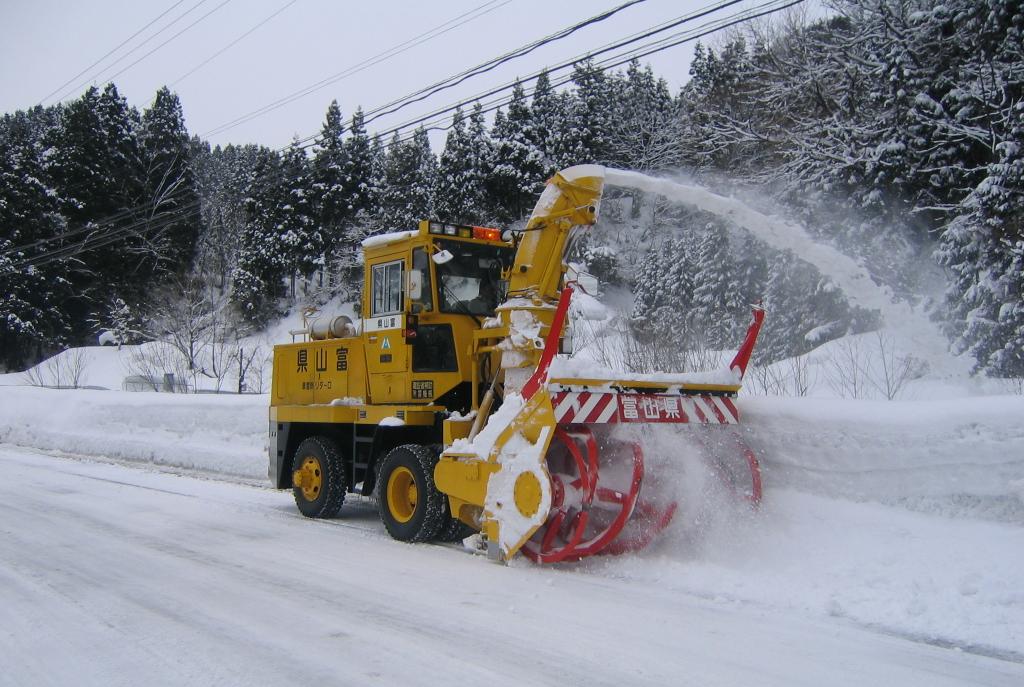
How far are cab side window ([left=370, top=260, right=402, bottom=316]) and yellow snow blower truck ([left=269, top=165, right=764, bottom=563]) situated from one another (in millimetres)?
22

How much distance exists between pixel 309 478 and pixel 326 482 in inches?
18.4

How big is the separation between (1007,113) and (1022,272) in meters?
3.38

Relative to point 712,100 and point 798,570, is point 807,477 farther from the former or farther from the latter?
point 712,100

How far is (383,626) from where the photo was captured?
498 centimetres

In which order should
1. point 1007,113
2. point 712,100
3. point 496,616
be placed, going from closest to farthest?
1. point 496,616
2. point 1007,113
3. point 712,100

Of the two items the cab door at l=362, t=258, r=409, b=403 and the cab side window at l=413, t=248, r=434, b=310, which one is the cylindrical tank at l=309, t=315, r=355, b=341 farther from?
the cab side window at l=413, t=248, r=434, b=310

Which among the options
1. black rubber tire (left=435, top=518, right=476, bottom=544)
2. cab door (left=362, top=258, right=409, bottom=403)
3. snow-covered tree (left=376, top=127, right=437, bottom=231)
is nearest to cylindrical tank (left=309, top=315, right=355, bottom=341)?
cab door (left=362, top=258, right=409, bottom=403)

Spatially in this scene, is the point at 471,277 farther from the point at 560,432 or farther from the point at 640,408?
the point at 640,408

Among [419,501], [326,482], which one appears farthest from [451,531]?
[326,482]

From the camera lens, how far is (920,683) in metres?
4.02

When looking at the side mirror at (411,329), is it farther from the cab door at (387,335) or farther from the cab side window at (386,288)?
the cab side window at (386,288)

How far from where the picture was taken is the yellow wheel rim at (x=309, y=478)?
9617 millimetres

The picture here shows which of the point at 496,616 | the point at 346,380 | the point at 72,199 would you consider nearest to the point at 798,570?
the point at 496,616

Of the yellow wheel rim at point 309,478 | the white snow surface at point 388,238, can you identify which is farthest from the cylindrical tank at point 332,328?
the yellow wheel rim at point 309,478
